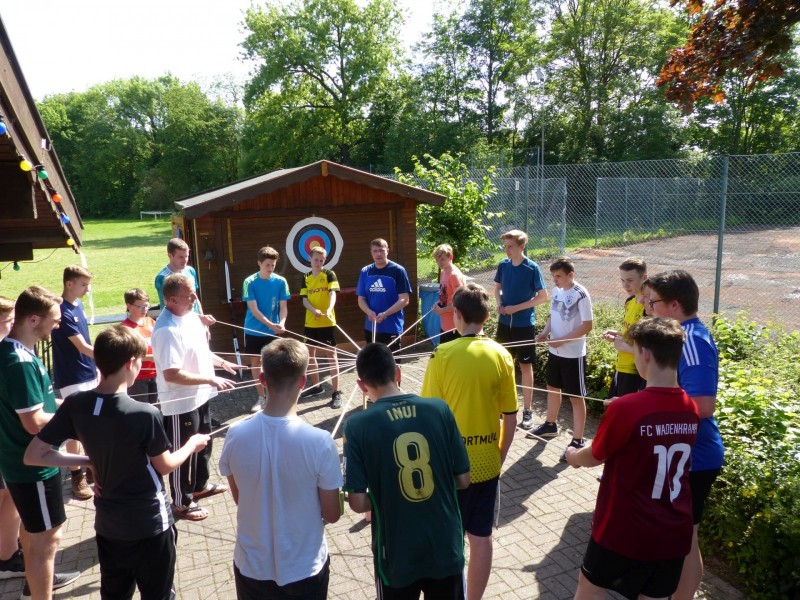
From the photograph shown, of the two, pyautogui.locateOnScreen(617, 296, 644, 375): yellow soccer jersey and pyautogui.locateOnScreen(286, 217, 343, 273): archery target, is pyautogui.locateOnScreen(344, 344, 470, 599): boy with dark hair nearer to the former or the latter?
pyautogui.locateOnScreen(617, 296, 644, 375): yellow soccer jersey

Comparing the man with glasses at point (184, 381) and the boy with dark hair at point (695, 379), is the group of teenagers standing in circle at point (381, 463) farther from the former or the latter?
the man with glasses at point (184, 381)

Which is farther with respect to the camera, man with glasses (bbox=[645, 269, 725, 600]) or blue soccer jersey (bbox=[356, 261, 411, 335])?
blue soccer jersey (bbox=[356, 261, 411, 335])

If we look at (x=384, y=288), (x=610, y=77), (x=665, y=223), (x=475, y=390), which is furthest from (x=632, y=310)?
(x=610, y=77)

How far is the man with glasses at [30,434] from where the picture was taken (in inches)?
131

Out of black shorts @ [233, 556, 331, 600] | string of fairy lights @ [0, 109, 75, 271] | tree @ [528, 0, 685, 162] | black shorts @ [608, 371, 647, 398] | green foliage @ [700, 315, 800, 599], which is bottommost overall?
green foliage @ [700, 315, 800, 599]

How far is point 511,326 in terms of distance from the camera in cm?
691

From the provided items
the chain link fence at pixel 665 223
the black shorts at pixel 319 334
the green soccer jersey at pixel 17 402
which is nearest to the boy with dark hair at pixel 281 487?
the green soccer jersey at pixel 17 402

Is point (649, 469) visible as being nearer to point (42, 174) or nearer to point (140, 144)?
point (42, 174)

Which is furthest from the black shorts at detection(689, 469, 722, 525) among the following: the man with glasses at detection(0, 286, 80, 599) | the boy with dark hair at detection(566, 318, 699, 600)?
the man with glasses at detection(0, 286, 80, 599)

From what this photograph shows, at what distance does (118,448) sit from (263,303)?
15.6 ft

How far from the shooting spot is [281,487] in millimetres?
2568

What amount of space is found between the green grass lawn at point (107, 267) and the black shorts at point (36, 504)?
8.07 m

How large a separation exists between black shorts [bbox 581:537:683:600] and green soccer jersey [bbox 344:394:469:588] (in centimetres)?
86

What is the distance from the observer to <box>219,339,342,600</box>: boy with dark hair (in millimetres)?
2557
